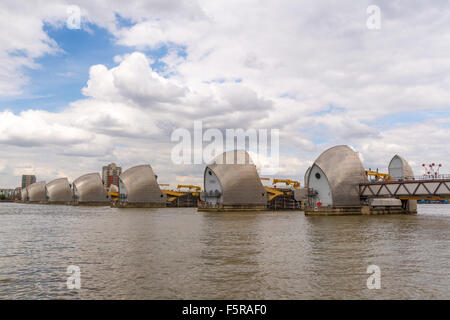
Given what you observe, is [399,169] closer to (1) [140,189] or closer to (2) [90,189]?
(1) [140,189]

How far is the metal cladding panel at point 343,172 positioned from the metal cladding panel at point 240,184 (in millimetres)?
23879

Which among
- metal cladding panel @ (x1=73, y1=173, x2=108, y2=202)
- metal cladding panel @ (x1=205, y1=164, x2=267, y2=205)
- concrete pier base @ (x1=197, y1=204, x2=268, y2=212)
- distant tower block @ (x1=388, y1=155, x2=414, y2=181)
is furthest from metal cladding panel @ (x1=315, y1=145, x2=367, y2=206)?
metal cladding panel @ (x1=73, y1=173, x2=108, y2=202)

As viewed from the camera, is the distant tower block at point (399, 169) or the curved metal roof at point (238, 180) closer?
the distant tower block at point (399, 169)

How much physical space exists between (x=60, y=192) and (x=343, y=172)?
409 ft

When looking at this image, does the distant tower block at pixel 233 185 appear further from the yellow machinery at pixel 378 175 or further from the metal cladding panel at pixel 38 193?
the metal cladding panel at pixel 38 193

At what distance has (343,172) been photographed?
69.4 m

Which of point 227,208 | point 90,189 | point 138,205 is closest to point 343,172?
point 227,208

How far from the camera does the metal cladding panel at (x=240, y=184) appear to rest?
88.6 meters

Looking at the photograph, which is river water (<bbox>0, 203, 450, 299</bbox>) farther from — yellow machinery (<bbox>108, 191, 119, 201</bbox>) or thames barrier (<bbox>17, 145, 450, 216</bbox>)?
yellow machinery (<bbox>108, 191, 119, 201</bbox>)

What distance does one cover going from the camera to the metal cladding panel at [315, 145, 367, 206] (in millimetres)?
A: 68125

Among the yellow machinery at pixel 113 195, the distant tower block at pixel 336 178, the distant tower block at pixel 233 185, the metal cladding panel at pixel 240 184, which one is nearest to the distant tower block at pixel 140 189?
the yellow machinery at pixel 113 195
